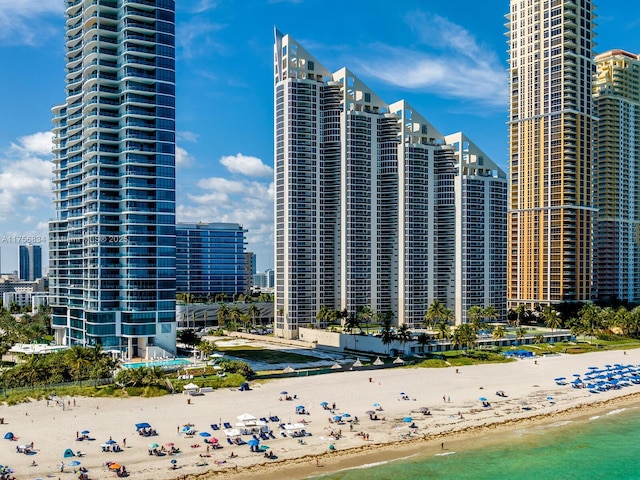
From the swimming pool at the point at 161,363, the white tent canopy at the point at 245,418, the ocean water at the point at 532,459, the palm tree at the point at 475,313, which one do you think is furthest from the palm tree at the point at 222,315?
the ocean water at the point at 532,459

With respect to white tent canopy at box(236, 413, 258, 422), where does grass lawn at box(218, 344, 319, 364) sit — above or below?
below

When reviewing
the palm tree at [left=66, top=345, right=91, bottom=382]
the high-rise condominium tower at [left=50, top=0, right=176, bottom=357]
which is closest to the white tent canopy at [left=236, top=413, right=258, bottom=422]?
the palm tree at [left=66, top=345, right=91, bottom=382]

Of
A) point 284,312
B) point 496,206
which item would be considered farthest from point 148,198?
point 496,206

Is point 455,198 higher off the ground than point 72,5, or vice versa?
point 72,5

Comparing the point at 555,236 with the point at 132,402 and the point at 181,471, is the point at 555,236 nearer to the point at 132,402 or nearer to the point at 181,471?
the point at 132,402

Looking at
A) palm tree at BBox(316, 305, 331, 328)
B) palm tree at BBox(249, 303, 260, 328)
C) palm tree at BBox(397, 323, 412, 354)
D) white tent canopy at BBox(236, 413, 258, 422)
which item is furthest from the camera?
palm tree at BBox(249, 303, 260, 328)

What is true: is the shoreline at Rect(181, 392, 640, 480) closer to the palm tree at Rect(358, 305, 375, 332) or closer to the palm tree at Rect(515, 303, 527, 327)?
the palm tree at Rect(358, 305, 375, 332)

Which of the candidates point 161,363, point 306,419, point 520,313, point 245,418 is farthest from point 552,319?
point 245,418
